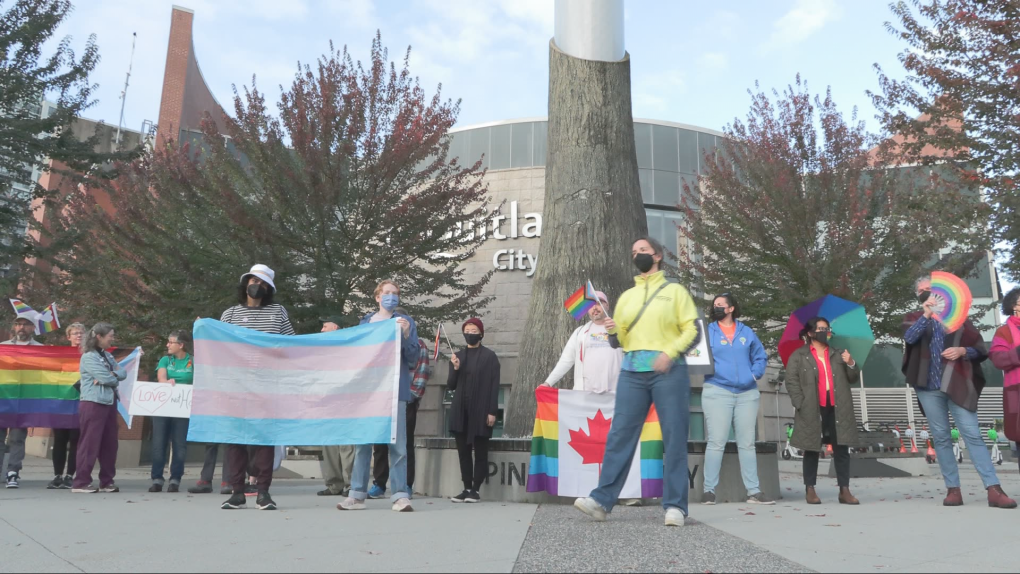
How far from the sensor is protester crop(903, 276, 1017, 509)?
682 cm

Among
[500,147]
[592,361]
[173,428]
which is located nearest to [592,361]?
[592,361]

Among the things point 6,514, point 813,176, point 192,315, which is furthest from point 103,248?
point 813,176

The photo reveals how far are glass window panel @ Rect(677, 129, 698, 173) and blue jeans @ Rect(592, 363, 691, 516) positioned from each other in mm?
23595

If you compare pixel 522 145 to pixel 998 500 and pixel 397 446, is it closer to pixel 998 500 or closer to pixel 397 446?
pixel 397 446

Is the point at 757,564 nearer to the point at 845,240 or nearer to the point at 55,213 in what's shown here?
the point at 845,240

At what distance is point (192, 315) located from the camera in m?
14.8

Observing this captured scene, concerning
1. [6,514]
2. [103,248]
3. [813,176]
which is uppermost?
[813,176]

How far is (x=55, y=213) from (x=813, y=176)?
17.2 meters

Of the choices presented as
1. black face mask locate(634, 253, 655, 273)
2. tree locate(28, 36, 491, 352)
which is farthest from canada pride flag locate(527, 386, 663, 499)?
tree locate(28, 36, 491, 352)

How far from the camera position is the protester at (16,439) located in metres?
9.07

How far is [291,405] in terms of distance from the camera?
22.5 ft

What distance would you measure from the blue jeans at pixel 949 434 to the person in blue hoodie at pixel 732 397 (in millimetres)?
1454

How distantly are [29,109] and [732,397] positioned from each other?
12.2 meters

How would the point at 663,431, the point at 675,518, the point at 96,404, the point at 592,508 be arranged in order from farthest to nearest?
the point at 96,404 < the point at 663,431 < the point at 592,508 < the point at 675,518
